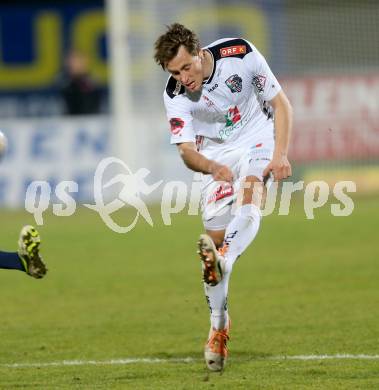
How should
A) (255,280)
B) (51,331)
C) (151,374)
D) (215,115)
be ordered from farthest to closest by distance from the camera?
(255,280) < (51,331) < (215,115) < (151,374)

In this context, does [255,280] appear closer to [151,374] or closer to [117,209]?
[151,374]

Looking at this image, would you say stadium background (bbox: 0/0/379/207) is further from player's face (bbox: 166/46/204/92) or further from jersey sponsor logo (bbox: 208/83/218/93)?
player's face (bbox: 166/46/204/92)

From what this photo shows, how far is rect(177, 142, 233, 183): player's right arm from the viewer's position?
6.92 metres

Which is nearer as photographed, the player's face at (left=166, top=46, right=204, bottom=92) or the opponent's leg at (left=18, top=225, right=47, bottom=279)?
the player's face at (left=166, top=46, right=204, bottom=92)

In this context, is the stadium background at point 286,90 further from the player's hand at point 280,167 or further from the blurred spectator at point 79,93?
the player's hand at point 280,167

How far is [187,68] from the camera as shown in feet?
22.4

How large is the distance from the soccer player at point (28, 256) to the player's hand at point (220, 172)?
1129 mm

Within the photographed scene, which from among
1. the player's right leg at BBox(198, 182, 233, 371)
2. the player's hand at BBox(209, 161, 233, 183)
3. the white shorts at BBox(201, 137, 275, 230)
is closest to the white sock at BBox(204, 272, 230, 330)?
the player's right leg at BBox(198, 182, 233, 371)

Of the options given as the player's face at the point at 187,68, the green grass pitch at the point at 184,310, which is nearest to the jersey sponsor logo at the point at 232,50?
the player's face at the point at 187,68

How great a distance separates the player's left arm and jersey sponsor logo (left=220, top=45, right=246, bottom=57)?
1.18ft

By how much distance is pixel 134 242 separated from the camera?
50.9 ft

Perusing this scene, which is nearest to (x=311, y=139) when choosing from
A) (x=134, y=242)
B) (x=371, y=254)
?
(x=134, y=242)

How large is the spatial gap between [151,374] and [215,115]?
1.70 metres

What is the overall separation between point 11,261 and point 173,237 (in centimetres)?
866
